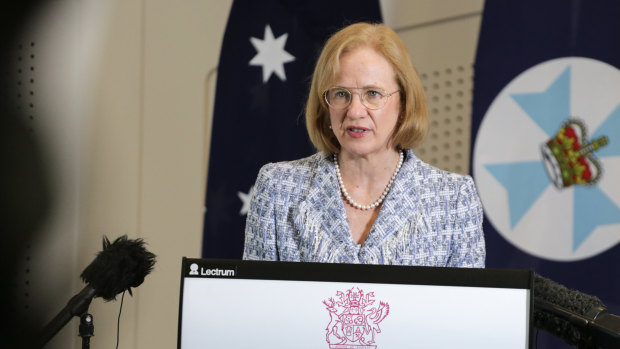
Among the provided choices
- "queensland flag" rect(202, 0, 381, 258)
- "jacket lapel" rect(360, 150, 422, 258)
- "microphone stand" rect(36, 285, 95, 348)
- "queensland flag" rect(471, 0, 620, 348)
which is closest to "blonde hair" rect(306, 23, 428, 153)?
"jacket lapel" rect(360, 150, 422, 258)

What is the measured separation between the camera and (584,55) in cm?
256

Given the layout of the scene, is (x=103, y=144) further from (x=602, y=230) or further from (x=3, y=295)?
(x=602, y=230)

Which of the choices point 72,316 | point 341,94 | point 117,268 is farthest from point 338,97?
point 72,316

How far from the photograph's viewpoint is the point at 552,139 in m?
2.62

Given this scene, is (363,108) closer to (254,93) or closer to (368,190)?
(368,190)

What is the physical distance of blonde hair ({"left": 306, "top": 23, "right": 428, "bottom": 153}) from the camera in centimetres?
176

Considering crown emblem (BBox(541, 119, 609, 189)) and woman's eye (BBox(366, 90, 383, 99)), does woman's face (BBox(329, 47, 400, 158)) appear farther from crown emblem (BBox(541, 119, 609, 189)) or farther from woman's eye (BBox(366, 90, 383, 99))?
crown emblem (BBox(541, 119, 609, 189))

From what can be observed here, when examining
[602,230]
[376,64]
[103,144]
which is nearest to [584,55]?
[602,230]

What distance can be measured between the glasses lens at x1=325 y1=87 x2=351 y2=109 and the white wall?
1173mm

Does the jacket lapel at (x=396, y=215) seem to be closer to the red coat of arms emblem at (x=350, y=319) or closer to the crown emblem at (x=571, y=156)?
the red coat of arms emblem at (x=350, y=319)

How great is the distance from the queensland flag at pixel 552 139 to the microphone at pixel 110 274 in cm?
175

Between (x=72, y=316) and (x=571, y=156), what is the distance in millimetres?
1942

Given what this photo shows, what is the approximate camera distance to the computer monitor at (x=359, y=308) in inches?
43.9

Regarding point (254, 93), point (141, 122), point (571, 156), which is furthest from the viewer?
point (254, 93)
